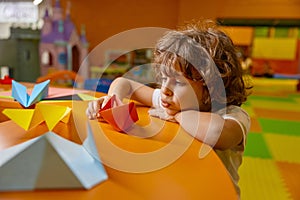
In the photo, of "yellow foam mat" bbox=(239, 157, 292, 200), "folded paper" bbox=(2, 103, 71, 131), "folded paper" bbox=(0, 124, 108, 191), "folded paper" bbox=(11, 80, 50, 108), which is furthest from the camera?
"yellow foam mat" bbox=(239, 157, 292, 200)

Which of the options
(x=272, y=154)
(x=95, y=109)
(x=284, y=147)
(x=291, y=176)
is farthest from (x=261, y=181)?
(x=95, y=109)

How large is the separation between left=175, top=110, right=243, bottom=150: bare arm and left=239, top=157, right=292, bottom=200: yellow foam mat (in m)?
0.64

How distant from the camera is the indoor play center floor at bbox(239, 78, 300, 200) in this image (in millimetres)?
1045

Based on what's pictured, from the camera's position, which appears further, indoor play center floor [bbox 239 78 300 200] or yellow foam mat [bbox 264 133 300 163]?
yellow foam mat [bbox 264 133 300 163]

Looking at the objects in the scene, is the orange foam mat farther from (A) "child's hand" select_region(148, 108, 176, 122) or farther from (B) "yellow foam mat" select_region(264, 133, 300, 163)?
(A) "child's hand" select_region(148, 108, 176, 122)

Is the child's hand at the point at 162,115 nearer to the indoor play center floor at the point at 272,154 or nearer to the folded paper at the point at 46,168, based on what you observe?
the folded paper at the point at 46,168

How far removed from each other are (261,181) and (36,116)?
98 centimetres

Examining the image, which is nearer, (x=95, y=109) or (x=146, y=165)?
(x=146, y=165)

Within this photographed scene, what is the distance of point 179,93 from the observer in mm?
483

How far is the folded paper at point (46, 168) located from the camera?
9.4 inches

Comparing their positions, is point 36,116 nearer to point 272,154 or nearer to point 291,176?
point 291,176

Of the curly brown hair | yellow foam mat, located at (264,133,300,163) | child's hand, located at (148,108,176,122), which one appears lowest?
yellow foam mat, located at (264,133,300,163)

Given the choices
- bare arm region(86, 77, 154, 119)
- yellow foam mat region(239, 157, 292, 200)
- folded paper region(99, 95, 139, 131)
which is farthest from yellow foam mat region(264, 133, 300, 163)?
folded paper region(99, 95, 139, 131)

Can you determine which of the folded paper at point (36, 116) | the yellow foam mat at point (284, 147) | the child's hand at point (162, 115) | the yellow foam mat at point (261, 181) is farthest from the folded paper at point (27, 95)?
the yellow foam mat at point (284, 147)
